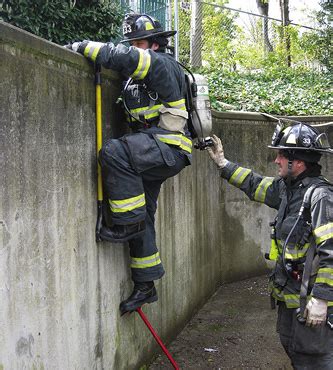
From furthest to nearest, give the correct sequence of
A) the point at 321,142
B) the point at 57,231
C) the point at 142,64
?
the point at 321,142, the point at 142,64, the point at 57,231

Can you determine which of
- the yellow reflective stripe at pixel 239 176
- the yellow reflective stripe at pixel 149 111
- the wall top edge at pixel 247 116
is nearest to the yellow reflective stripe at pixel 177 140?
the yellow reflective stripe at pixel 149 111

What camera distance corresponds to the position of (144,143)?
3270mm

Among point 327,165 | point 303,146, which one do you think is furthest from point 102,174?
point 327,165

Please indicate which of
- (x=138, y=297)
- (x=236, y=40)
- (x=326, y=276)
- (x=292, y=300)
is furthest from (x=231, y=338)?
(x=236, y=40)

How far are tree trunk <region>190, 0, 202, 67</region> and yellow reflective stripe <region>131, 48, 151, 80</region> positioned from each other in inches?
433

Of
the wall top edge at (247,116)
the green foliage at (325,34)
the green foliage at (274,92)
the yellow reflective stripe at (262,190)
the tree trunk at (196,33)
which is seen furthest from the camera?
the green foliage at (325,34)

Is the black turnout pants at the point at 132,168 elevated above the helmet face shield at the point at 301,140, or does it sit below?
below

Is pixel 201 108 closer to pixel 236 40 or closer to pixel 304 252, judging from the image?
pixel 304 252

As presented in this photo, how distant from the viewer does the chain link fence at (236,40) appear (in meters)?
14.7

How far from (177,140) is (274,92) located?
23.9 ft

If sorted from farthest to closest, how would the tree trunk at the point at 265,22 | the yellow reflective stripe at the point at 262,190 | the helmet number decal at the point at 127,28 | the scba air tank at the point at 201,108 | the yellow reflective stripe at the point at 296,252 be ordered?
the tree trunk at the point at 265,22 < the yellow reflective stripe at the point at 262,190 < the scba air tank at the point at 201,108 < the helmet number decal at the point at 127,28 < the yellow reflective stripe at the point at 296,252

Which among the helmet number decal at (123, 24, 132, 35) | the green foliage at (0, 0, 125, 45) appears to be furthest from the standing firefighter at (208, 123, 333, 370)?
the green foliage at (0, 0, 125, 45)

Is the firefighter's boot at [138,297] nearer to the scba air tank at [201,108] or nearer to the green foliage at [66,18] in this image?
the scba air tank at [201,108]

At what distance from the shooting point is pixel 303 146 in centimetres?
346
